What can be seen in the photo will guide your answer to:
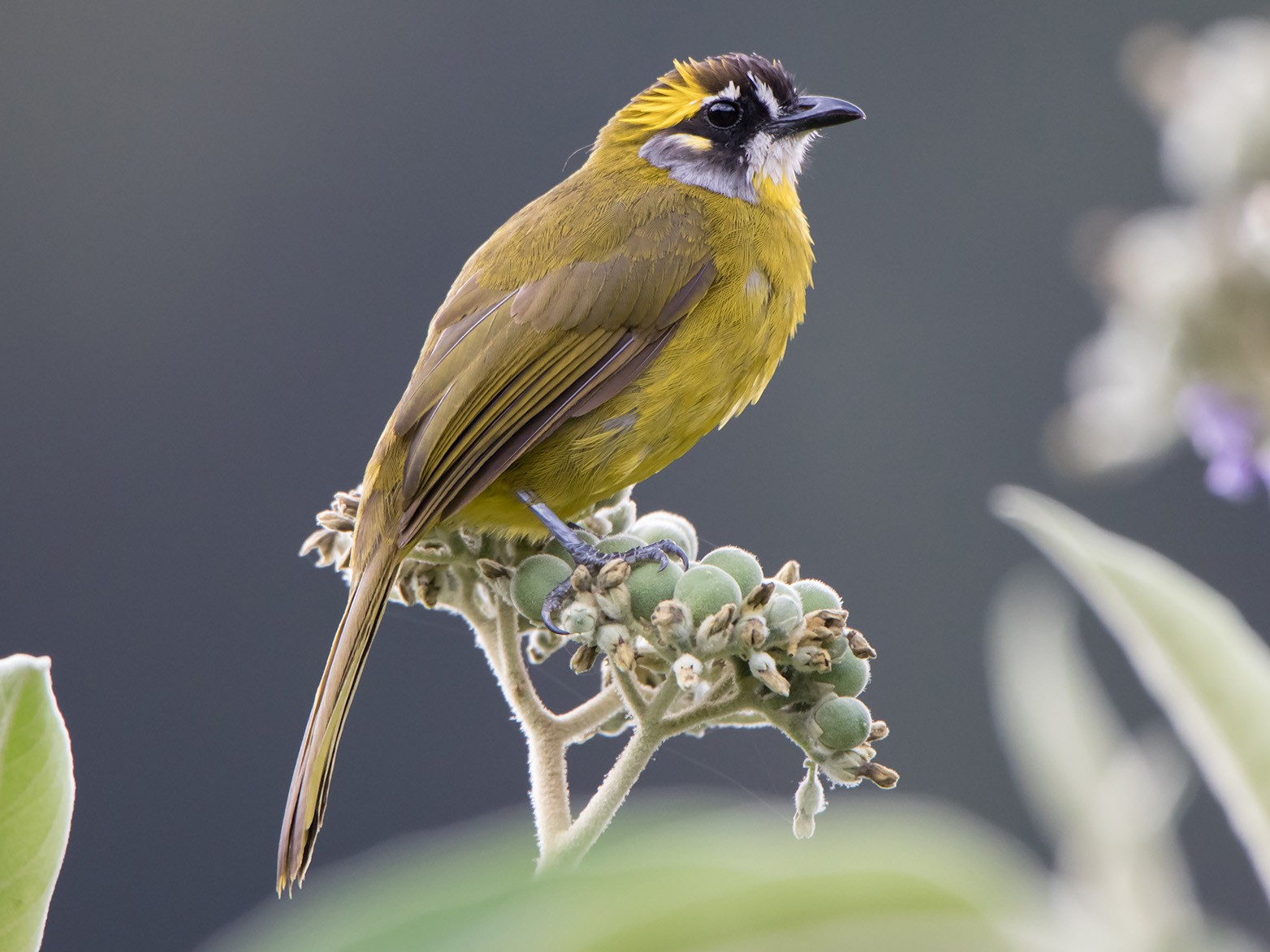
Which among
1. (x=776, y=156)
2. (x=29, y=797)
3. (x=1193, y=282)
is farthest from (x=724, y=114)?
(x=29, y=797)

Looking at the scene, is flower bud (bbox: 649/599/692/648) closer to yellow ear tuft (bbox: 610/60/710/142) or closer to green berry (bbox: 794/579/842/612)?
green berry (bbox: 794/579/842/612)

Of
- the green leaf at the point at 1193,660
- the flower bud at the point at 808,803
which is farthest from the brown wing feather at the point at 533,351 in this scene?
the green leaf at the point at 1193,660

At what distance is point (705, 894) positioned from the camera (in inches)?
18.4

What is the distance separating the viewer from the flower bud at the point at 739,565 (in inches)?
60.9

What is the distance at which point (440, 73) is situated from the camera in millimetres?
22156

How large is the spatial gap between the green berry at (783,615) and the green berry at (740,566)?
0.04 m

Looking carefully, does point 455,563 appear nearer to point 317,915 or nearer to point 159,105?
point 317,915

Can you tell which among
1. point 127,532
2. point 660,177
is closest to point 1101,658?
point 127,532

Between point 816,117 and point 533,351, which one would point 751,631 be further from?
point 816,117

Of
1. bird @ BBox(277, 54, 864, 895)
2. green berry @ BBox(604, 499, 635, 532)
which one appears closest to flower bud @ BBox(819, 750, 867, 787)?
bird @ BBox(277, 54, 864, 895)

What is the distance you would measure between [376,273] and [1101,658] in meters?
10.2

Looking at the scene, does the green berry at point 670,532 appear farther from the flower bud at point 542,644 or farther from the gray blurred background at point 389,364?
the gray blurred background at point 389,364

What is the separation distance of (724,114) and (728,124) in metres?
0.05

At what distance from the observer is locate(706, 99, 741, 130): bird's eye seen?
3.28 meters
